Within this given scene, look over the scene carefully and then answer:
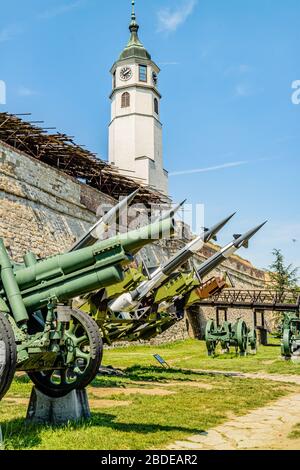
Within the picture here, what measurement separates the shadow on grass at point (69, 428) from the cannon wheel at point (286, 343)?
12.2 metres

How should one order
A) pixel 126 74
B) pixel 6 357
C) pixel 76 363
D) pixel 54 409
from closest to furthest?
pixel 6 357 → pixel 54 409 → pixel 76 363 → pixel 126 74

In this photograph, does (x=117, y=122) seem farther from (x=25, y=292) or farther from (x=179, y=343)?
(x=25, y=292)

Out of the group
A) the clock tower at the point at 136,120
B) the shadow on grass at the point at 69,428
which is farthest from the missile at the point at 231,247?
the clock tower at the point at 136,120

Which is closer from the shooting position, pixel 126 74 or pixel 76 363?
pixel 76 363

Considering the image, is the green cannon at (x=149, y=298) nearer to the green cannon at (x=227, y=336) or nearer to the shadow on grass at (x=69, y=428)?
the green cannon at (x=227, y=336)

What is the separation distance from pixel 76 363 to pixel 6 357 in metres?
1.70

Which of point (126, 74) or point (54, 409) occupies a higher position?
point (126, 74)

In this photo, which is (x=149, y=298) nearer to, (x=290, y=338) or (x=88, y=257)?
(x=290, y=338)

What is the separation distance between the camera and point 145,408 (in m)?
8.32

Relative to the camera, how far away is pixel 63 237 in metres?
22.7

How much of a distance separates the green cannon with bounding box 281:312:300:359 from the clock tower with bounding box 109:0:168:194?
65.5ft

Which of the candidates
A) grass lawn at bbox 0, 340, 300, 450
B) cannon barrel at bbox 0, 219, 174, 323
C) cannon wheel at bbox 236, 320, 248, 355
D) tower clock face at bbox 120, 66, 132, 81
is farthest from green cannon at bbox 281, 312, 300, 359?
tower clock face at bbox 120, 66, 132, 81

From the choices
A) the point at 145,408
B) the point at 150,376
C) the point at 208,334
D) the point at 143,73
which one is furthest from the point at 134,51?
the point at 145,408

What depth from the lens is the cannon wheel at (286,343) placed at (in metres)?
18.3
